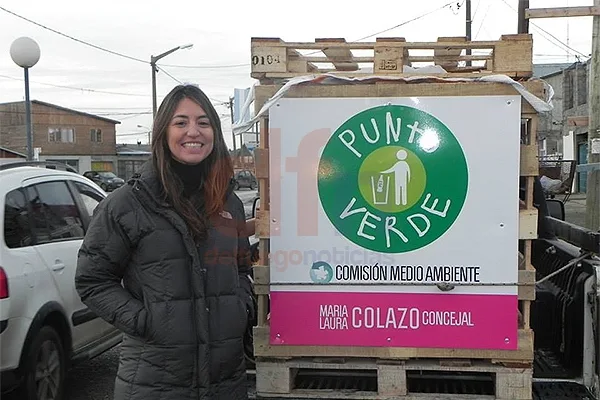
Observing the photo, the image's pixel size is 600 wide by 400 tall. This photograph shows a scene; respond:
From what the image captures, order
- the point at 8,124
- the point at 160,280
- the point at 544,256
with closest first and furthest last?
1. the point at 160,280
2. the point at 544,256
3. the point at 8,124

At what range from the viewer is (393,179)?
10.9ft

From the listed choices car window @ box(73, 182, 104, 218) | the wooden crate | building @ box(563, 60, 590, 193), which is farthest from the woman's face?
building @ box(563, 60, 590, 193)

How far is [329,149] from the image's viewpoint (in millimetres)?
3391

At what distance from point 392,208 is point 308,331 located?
780mm

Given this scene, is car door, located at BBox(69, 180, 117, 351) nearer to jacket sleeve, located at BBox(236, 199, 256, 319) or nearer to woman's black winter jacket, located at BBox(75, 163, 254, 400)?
jacket sleeve, located at BBox(236, 199, 256, 319)

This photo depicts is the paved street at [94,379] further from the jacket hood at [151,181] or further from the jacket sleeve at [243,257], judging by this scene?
the jacket hood at [151,181]

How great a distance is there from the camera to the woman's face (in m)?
2.66

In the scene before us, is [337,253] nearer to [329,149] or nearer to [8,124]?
[329,149]

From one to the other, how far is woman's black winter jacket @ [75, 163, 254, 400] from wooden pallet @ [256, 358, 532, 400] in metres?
0.96

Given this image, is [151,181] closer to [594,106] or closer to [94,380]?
[94,380]

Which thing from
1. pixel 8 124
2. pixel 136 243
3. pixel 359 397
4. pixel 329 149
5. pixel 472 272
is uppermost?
pixel 8 124

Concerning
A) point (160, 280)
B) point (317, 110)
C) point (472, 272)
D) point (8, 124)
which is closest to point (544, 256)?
point (472, 272)

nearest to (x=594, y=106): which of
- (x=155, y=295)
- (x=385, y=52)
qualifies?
(x=385, y=52)

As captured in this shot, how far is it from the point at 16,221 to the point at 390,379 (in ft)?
8.72
